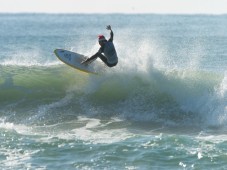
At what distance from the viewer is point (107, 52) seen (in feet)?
62.0

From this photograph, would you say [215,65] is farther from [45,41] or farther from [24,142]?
[45,41]

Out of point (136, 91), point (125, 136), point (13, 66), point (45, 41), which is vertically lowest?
point (125, 136)

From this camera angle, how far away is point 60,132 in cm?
1622

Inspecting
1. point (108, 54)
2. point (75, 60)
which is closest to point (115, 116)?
point (108, 54)

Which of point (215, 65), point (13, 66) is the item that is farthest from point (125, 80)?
point (215, 65)

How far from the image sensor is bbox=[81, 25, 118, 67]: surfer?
1866 centimetres

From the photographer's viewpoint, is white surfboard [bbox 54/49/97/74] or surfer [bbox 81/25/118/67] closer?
surfer [bbox 81/25/118/67]

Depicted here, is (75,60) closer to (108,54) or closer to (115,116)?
(108,54)

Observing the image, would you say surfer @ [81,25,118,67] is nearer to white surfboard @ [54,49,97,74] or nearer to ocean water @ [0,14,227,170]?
white surfboard @ [54,49,97,74]

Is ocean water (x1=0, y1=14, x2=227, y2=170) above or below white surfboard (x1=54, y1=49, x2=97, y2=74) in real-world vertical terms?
below

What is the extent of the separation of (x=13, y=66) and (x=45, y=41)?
26.0 metres

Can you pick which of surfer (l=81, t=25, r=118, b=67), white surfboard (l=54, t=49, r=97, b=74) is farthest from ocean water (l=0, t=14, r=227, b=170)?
surfer (l=81, t=25, r=118, b=67)

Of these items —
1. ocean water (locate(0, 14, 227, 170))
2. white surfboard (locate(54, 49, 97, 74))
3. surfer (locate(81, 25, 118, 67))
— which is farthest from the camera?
white surfboard (locate(54, 49, 97, 74))

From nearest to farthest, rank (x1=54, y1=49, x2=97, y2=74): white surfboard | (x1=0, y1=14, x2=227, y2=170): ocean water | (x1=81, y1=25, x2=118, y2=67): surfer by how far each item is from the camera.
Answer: (x1=0, y1=14, x2=227, y2=170): ocean water
(x1=81, y1=25, x2=118, y2=67): surfer
(x1=54, y1=49, x2=97, y2=74): white surfboard
